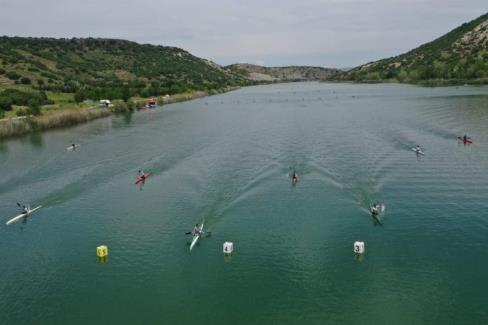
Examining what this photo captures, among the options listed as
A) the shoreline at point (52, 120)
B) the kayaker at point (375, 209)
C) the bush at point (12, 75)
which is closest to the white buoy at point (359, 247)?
the kayaker at point (375, 209)

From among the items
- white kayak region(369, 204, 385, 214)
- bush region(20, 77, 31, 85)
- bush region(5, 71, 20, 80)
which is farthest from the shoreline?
white kayak region(369, 204, 385, 214)

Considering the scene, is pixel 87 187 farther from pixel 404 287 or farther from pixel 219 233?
pixel 404 287

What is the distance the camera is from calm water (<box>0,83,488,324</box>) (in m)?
36.4

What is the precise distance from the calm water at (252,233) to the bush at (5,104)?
34.9 m

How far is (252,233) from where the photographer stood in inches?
1940

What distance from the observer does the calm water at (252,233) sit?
1435 inches

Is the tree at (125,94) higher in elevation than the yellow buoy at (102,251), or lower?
higher

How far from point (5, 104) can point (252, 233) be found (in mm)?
99705

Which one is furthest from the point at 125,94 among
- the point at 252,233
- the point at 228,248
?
the point at 228,248

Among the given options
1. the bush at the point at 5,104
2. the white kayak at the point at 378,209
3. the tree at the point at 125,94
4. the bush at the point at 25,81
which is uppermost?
the bush at the point at 25,81

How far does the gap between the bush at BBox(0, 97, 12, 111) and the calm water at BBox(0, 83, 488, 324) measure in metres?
34.9

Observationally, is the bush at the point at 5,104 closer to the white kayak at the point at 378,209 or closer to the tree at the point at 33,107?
the tree at the point at 33,107

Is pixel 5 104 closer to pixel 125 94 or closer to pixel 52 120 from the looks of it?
pixel 52 120

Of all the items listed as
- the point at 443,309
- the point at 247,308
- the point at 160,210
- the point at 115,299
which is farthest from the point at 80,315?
the point at 443,309
